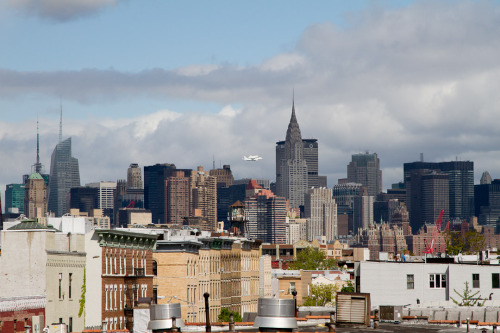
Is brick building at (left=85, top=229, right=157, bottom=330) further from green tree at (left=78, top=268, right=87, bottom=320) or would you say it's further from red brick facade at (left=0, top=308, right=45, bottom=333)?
red brick facade at (left=0, top=308, right=45, bottom=333)

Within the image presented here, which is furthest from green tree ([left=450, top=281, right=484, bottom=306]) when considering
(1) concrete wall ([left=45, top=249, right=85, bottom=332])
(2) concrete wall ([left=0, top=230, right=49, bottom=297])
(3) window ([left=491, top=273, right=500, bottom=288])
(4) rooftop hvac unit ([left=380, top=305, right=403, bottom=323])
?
(4) rooftop hvac unit ([left=380, top=305, right=403, bottom=323])

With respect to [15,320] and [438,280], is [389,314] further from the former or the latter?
[438,280]

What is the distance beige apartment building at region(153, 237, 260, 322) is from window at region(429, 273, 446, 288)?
2402 centimetres

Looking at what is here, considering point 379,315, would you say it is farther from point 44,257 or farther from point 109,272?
point 109,272

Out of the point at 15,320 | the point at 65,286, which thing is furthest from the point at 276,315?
the point at 65,286

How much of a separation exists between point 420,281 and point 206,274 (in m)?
34.3

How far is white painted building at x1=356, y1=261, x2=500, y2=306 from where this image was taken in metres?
109

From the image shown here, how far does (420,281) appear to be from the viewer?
360 ft

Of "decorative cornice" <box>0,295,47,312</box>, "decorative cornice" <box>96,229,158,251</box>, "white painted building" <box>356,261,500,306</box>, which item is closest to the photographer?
"decorative cornice" <box>0,295,47,312</box>

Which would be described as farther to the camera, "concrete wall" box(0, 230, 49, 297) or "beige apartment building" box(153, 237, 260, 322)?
"beige apartment building" box(153, 237, 260, 322)

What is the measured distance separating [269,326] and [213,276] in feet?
347

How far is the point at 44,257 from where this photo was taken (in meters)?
84.1

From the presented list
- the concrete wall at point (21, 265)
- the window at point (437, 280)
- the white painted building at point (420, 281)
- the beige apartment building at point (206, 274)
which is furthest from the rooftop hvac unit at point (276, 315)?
the window at point (437, 280)

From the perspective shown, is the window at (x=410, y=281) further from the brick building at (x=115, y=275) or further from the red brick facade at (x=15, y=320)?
the red brick facade at (x=15, y=320)
